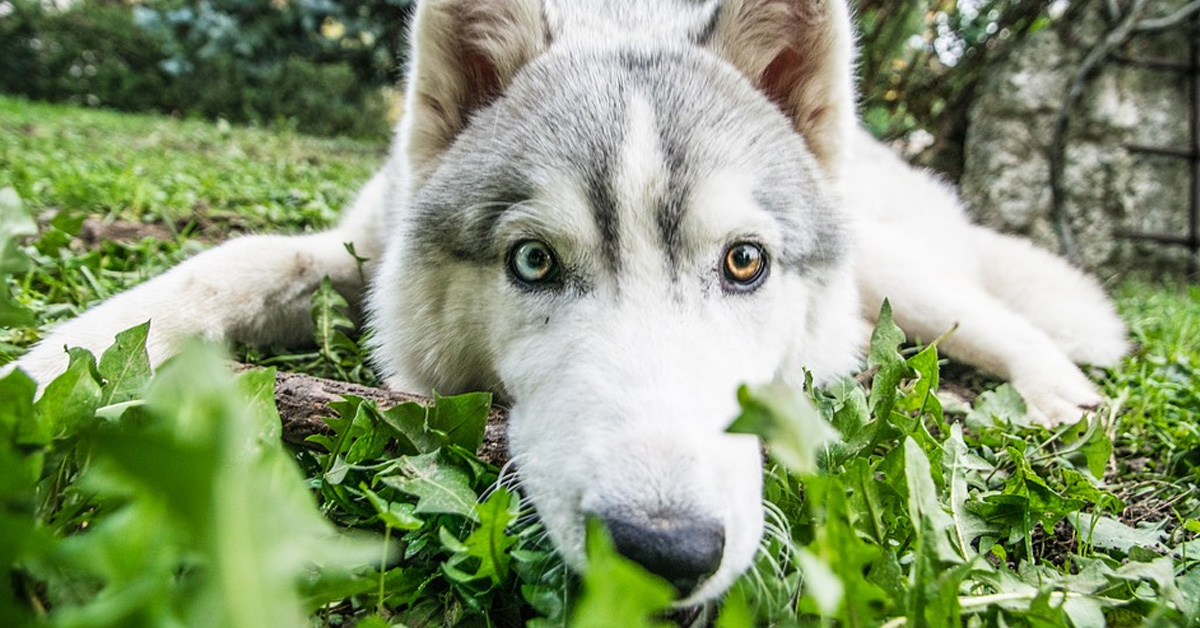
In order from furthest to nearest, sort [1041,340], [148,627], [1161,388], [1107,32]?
[1107,32] < [1041,340] < [1161,388] < [148,627]

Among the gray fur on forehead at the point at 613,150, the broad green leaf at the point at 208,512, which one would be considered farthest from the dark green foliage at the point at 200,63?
the broad green leaf at the point at 208,512

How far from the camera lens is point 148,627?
2.19ft

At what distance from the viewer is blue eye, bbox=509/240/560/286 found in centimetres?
203

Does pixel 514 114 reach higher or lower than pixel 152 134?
higher

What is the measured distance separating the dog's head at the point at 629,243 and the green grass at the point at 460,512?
7.3 inches

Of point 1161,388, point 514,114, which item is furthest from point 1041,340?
point 514,114

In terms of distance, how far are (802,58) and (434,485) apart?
1913 mm

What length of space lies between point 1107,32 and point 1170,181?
1.43 metres

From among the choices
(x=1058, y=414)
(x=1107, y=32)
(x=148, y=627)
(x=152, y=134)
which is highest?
(x=1107, y=32)

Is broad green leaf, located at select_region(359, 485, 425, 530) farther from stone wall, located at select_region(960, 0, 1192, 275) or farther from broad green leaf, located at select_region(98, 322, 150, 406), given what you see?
stone wall, located at select_region(960, 0, 1192, 275)

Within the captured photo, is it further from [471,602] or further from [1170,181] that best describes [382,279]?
[1170,181]

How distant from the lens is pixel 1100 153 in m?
6.64

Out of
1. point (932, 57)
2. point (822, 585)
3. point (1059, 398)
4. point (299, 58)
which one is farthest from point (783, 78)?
point (299, 58)

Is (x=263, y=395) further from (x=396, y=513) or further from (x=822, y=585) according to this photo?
(x=822, y=585)
